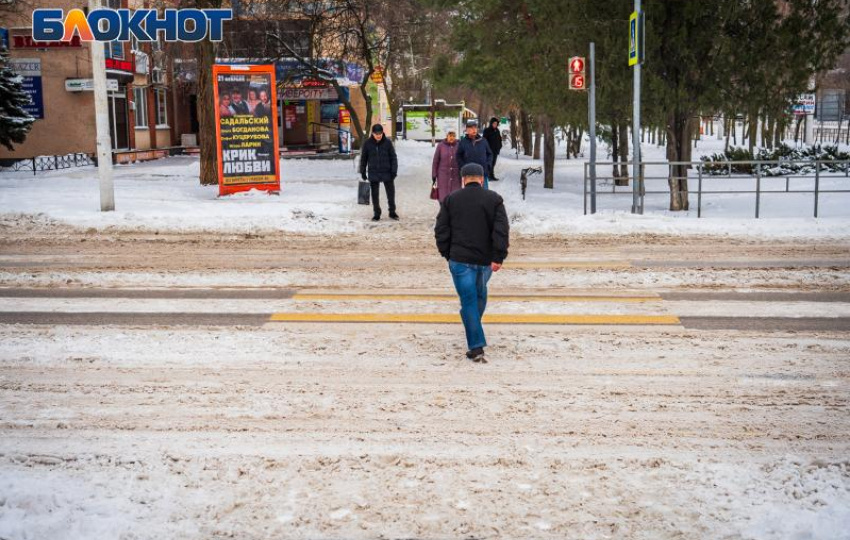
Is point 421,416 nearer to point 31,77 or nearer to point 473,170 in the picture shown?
point 473,170

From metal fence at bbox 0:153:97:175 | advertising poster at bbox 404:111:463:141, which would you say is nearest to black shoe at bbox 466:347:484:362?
metal fence at bbox 0:153:97:175

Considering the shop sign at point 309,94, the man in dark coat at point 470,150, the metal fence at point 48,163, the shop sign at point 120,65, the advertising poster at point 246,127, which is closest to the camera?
the man in dark coat at point 470,150

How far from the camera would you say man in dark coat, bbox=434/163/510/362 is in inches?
310

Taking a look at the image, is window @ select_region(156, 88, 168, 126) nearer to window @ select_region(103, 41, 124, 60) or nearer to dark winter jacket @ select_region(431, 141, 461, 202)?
window @ select_region(103, 41, 124, 60)

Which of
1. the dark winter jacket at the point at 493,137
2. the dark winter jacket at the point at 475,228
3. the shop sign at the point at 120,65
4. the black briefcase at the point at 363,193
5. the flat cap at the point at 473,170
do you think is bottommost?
the black briefcase at the point at 363,193

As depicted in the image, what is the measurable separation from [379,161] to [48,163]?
2099 centimetres

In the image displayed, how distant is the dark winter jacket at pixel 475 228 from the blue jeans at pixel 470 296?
75mm

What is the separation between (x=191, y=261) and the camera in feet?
43.3

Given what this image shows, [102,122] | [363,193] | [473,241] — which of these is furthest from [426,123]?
[473,241]

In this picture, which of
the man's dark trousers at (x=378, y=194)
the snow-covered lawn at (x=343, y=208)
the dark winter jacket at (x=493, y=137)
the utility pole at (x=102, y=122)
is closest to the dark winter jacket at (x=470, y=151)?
the snow-covered lawn at (x=343, y=208)

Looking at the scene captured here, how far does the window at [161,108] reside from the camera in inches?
1818

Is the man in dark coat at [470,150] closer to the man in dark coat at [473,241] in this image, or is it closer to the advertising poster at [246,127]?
the advertising poster at [246,127]

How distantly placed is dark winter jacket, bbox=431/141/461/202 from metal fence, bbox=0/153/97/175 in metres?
21.2

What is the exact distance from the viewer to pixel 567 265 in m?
12.7
